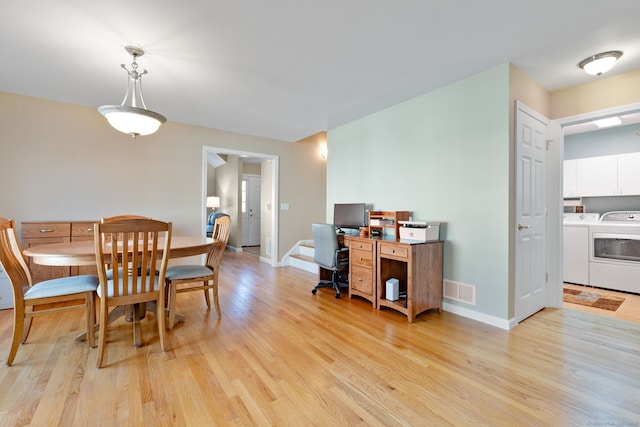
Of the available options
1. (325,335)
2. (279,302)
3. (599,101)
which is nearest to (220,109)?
(279,302)

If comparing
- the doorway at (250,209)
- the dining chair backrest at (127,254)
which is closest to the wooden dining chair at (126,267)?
the dining chair backrest at (127,254)

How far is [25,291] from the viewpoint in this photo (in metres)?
2.00

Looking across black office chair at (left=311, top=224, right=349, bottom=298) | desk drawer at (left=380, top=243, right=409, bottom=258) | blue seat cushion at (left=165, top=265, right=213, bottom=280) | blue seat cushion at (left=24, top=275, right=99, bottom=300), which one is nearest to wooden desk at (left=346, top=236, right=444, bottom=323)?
desk drawer at (left=380, top=243, right=409, bottom=258)

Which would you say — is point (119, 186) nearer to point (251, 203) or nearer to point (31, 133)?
point (31, 133)

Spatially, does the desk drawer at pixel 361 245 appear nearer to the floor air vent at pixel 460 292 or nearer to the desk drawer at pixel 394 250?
the desk drawer at pixel 394 250

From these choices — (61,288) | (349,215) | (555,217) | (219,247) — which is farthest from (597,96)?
(61,288)

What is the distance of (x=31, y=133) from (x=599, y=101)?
602 cm

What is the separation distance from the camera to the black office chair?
329 cm

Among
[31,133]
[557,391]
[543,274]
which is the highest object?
[31,133]

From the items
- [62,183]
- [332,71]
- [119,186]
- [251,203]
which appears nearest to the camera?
[332,71]

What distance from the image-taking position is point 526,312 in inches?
104

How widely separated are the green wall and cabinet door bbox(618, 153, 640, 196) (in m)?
2.78

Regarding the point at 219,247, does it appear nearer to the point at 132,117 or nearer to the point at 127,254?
the point at 127,254

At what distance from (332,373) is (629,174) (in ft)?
15.5
